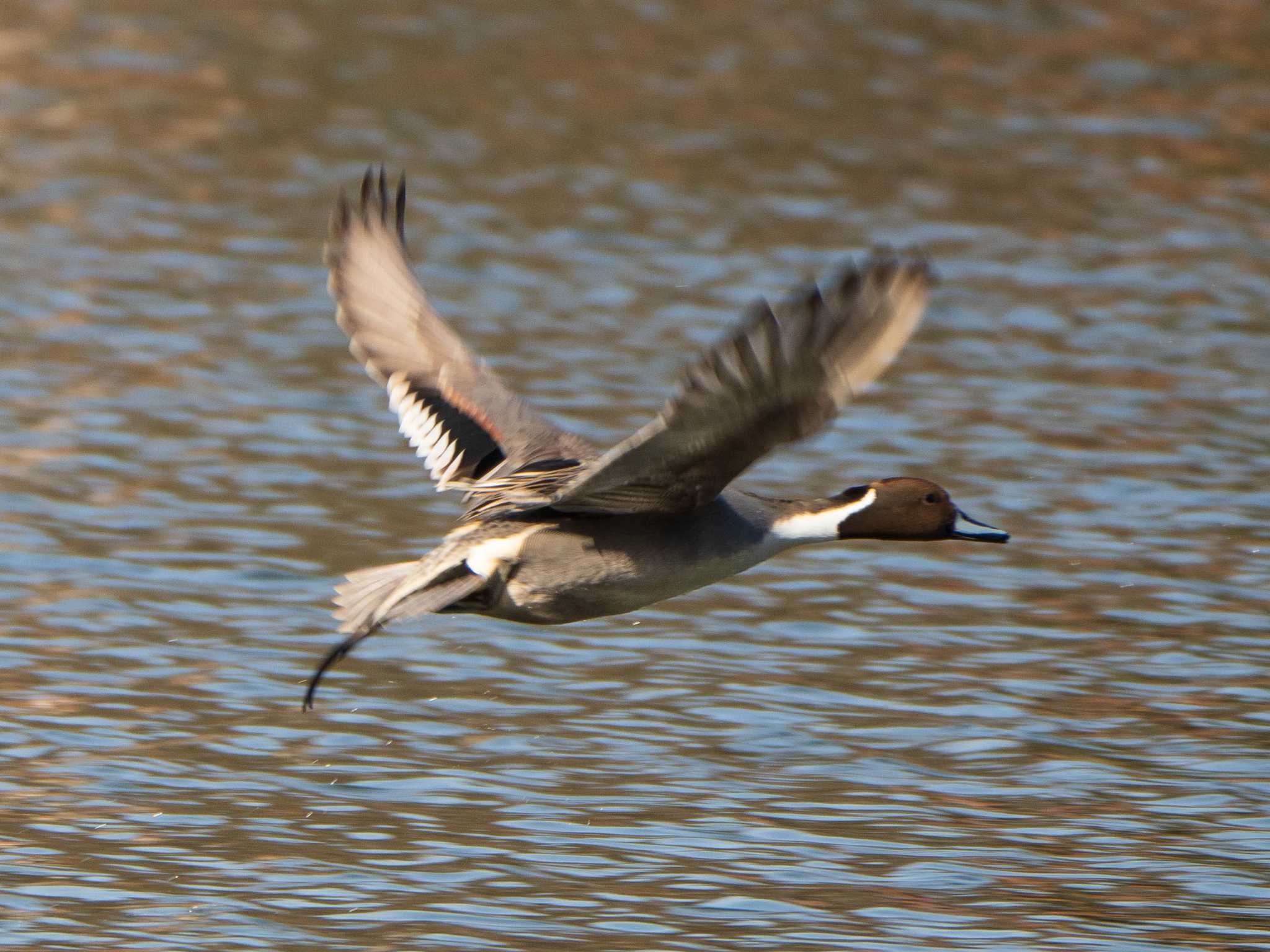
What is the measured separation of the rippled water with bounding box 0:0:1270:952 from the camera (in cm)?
633

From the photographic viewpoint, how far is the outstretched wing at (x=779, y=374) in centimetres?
519

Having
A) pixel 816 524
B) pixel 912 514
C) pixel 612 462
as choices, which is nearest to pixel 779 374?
pixel 612 462

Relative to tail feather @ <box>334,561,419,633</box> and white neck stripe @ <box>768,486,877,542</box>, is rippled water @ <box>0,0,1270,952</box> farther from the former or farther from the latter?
white neck stripe @ <box>768,486,877,542</box>

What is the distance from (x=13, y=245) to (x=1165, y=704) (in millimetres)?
8300

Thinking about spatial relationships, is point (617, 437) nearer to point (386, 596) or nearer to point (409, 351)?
point (409, 351)

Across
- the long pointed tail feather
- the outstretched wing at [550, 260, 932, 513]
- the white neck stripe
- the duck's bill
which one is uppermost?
the outstretched wing at [550, 260, 932, 513]

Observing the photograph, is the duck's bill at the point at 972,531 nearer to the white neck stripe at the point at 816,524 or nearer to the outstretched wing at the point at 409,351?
the white neck stripe at the point at 816,524

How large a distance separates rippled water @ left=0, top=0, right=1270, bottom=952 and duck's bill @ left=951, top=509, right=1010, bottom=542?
0.77 meters

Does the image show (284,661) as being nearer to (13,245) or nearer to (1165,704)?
(1165,704)

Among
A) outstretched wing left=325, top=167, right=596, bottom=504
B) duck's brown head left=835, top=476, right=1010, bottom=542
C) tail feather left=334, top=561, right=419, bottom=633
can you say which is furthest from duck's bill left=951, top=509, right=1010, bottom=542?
tail feather left=334, top=561, right=419, bottom=633

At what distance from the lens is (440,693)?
7852mm

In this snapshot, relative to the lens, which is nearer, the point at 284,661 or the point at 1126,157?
the point at 284,661

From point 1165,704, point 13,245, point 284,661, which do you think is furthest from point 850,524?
point 13,245

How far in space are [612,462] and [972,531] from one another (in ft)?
5.43
